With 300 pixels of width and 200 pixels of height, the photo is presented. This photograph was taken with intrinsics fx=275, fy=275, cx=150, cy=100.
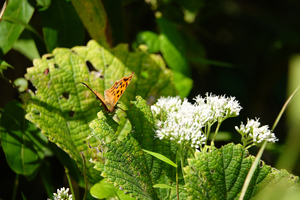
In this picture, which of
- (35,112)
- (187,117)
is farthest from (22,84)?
(187,117)

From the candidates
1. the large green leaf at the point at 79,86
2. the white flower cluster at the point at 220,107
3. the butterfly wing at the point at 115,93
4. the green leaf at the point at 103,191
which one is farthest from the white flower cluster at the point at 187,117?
the large green leaf at the point at 79,86

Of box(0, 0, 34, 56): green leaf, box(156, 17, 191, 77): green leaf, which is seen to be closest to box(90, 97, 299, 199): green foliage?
box(0, 0, 34, 56): green leaf

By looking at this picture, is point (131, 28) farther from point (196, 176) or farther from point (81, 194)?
point (196, 176)

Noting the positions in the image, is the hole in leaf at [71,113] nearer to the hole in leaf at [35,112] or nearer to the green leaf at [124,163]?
the hole in leaf at [35,112]

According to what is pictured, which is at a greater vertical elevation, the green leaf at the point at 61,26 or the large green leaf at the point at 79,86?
the green leaf at the point at 61,26

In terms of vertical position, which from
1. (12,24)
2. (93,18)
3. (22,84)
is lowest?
(22,84)

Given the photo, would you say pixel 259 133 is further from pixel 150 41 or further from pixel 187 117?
pixel 150 41
